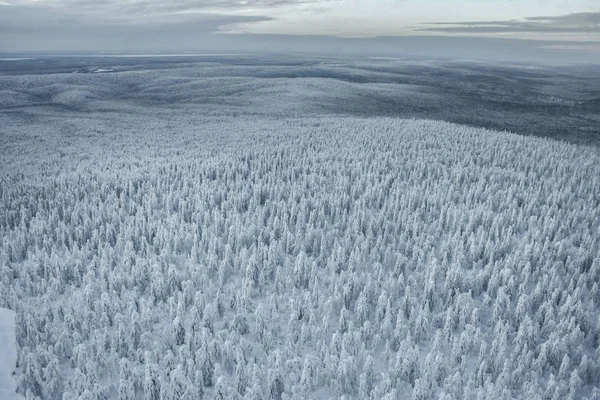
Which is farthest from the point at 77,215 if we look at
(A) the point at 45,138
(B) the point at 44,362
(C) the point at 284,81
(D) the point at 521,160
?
(C) the point at 284,81

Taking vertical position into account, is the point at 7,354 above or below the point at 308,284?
below

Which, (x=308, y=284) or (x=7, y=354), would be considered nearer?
(x=7, y=354)

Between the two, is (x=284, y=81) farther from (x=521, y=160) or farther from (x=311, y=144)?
(x=521, y=160)

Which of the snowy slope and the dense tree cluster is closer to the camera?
the snowy slope

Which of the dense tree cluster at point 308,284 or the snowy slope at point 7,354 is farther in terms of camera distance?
the dense tree cluster at point 308,284
